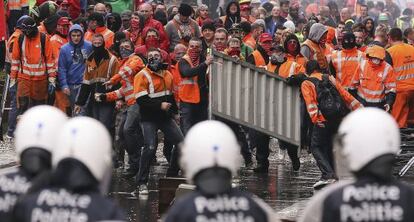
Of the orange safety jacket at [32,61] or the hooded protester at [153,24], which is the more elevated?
the hooded protester at [153,24]

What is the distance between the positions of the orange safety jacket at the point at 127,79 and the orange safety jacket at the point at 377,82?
10.3 ft

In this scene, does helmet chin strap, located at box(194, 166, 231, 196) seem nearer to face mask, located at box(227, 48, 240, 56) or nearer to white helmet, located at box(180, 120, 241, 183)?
white helmet, located at box(180, 120, 241, 183)

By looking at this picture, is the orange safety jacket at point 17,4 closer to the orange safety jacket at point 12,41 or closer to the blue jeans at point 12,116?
the orange safety jacket at point 12,41

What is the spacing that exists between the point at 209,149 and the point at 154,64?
9033mm

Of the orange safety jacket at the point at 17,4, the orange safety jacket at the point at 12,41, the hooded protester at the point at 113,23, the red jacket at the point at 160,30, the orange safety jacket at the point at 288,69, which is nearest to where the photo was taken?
the orange safety jacket at the point at 288,69

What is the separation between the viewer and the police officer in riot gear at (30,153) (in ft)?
23.6

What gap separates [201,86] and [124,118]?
1.17 metres

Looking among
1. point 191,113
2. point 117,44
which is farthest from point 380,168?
point 117,44

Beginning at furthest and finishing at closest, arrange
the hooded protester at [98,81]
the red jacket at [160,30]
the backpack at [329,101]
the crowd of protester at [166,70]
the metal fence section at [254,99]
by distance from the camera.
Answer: the red jacket at [160,30] < the hooded protester at [98,81] < the metal fence section at [254,99] < the crowd of protester at [166,70] < the backpack at [329,101]

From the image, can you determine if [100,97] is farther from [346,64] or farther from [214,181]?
[214,181]

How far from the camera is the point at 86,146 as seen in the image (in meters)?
6.64

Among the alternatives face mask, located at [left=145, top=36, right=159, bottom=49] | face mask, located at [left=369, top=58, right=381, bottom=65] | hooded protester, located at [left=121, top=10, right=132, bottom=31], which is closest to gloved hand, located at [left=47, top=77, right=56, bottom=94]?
face mask, located at [left=145, top=36, right=159, bottom=49]

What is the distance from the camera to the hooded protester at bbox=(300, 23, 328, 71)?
19.3 m

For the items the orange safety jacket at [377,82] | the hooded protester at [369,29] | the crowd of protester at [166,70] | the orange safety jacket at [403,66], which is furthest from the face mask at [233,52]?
the hooded protester at [369,29]
